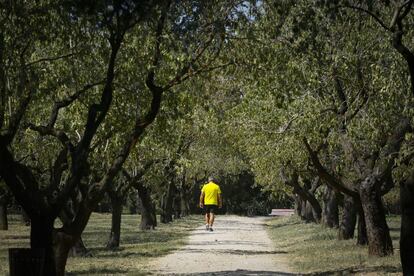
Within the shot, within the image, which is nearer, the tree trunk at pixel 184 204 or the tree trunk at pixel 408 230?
the tree trunk at pixel 408 230

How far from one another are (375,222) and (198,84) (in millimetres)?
6139

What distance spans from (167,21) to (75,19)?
70.1 inches

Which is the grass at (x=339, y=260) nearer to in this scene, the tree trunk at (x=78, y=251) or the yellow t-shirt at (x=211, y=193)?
the yellow t-shirt at (x=211, y=193)

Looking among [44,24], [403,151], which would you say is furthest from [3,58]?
[403,151]

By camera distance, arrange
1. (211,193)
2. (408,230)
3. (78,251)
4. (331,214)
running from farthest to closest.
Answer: (331,214) → (211,193) → (78,251) → (408,230)

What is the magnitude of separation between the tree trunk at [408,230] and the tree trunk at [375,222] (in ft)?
15.6

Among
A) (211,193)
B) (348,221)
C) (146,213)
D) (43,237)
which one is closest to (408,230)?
(43,237)

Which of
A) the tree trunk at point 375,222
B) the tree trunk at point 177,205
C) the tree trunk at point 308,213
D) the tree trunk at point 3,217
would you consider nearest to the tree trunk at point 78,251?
the tree trunk at point 375,222

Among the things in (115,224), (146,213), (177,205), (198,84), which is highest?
(198,84)

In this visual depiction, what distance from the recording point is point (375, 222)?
17.2 meters

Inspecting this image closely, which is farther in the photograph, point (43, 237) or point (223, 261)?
point (223, 261)

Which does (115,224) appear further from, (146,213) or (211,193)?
(146,213)

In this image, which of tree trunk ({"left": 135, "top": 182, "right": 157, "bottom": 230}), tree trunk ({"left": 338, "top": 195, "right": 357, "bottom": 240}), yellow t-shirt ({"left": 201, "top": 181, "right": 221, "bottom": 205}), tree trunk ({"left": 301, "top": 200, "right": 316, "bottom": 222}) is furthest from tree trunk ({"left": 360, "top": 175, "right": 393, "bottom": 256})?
tree trunk ({"left": 301, "top": 200, "right": 316, "bottom": 222})

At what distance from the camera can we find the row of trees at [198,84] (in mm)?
11438
